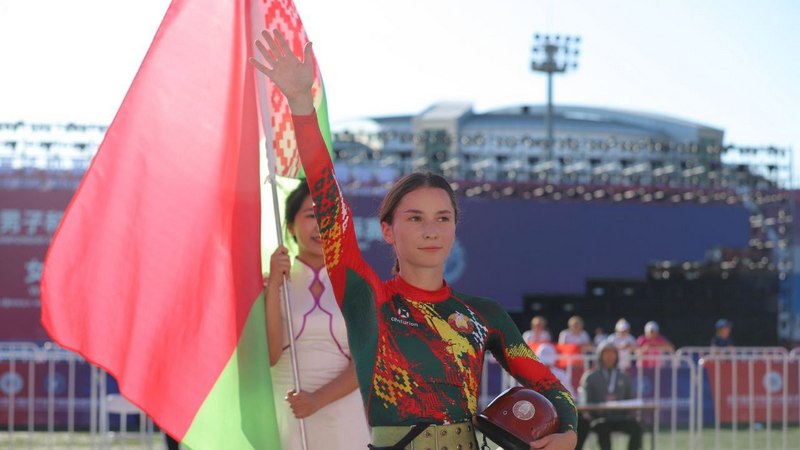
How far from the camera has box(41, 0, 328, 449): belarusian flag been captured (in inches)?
159

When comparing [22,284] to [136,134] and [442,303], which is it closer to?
[136,134]

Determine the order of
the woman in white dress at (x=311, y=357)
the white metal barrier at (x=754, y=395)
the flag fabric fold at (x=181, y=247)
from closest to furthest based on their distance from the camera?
the flag fabric fold at (x=181, y=247)
the woman in white dress at (x=311, y=357)
the white metal barrier at (x=754, y=395)

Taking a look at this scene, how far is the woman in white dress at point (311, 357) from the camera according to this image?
14.2ft

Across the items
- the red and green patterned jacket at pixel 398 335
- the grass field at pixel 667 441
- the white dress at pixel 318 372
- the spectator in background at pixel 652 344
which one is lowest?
the grass field at pixel 667 441

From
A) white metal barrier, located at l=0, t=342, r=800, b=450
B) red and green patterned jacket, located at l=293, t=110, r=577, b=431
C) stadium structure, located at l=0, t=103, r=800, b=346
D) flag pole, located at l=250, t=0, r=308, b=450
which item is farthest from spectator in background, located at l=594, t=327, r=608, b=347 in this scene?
red and green patterned jacket, located at l=293, t=110, r=577, b=431

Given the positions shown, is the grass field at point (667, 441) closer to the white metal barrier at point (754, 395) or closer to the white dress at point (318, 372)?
the white metal barrier at point (754, 395)

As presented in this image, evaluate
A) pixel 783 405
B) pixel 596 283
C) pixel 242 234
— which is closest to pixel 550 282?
pixel 596 283

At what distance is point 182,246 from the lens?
14.0 ft

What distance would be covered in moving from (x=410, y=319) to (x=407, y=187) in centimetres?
37

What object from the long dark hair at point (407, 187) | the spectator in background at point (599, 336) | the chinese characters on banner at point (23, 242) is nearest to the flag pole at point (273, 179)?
the long dark hair at point (407, 187)

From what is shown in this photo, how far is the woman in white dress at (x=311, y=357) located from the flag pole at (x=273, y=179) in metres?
0.05

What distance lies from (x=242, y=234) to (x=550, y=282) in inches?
759

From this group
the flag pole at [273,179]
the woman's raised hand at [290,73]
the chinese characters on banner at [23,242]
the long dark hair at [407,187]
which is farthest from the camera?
the chinese characters on banner at [23,242]

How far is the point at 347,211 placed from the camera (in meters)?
3.10
